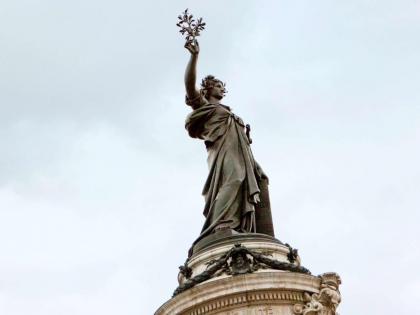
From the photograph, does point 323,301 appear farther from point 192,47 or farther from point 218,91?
point 218,91

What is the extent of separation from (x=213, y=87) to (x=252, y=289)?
22.7 feet

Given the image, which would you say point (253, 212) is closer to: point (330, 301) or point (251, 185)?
point (251, 185)

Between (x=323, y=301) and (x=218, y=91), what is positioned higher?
(x=218, y=91)

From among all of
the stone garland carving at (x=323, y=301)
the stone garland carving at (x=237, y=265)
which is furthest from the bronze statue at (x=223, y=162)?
the stone garland carving at (x=323, y=301)

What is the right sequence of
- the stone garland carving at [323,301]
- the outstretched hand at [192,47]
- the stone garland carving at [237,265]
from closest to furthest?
the stone garland carving at [323,301], the stone garland carving at [237,265], the outstretched hand at [192,47]

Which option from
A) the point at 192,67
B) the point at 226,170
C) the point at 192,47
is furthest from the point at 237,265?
the point at 192,47

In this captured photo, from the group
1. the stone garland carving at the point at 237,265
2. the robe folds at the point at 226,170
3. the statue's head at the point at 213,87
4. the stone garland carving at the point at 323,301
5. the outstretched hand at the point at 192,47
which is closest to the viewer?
the stone garland carving at the point at 323,301

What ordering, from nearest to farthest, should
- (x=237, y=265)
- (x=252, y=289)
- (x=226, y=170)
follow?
(x=252, y=289) → (x=237, y=265) → (x=226, y=170)

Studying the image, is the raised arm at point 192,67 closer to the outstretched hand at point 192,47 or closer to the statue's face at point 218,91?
the outstretched hand at point 192,47

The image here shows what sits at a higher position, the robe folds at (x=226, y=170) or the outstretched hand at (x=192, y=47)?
the outstretched hand at (x=192, y=47)

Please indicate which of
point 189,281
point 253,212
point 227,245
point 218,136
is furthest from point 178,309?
point 218,136

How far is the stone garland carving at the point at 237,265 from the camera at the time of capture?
55.6 ft

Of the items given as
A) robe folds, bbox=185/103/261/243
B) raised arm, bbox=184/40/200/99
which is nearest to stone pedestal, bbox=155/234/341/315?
robe folds, bbox=185/103/261/243

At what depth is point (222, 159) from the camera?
2044cm
